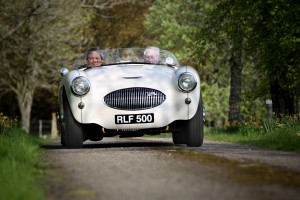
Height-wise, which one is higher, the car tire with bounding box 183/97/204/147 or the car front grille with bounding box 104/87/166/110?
the car front grille with bounding box 104/87/166/110

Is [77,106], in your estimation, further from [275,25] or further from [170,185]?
[275,25]

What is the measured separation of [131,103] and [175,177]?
430cm

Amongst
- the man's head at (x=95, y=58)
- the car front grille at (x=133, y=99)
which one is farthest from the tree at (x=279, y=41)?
the car front grille at (x=133, y=99)

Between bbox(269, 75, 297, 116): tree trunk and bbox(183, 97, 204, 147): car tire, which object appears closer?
bbox(183, 97, 204, 147): car tire

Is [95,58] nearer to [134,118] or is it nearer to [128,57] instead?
[128,57]

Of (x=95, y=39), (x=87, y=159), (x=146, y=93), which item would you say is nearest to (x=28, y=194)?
(x=87, y=159)

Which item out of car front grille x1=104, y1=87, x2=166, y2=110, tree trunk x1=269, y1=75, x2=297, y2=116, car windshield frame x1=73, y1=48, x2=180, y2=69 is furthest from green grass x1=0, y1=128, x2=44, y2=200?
tree trunk x1=269, y1=75, x2=297, y2=116

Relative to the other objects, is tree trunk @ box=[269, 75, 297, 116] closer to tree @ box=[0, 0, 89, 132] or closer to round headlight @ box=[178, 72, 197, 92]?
round headlight @ box=[178, 72, 197, 92]

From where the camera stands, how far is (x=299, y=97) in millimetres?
16891

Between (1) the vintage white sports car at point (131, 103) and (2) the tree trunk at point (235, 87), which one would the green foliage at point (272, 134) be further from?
(2) the tree trunk at point (235, 87)

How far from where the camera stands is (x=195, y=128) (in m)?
10.4

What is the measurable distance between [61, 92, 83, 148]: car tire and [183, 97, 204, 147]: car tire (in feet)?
4.97

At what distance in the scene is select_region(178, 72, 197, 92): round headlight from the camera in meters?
10.2

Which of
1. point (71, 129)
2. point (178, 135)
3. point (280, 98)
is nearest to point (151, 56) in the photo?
point (178, 135)
